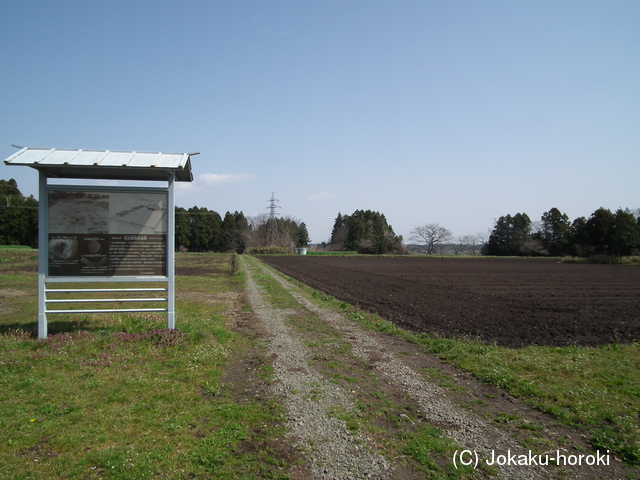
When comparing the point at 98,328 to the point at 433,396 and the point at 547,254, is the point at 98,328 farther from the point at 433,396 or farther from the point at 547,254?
the point at 547,254

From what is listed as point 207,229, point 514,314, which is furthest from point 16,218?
point 514,314

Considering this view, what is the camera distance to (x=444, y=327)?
1112 centimetres

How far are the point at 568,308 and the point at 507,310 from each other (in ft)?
9.45

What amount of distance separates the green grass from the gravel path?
1.28ft

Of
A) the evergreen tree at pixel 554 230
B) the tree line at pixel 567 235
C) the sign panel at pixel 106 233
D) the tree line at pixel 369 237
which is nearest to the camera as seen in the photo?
the sign panel at pixel 106 233

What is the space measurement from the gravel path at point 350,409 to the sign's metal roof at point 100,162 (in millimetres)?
4334

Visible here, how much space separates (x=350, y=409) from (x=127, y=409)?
2.73 metres

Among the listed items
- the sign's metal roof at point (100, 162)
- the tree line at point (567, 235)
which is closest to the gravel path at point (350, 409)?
the sign's metal roof at point (100, 162)

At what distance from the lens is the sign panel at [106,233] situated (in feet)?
26.3

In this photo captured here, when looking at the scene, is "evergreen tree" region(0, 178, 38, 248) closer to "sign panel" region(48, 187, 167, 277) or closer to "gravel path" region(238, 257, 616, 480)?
"sign panel" region(48, 187, 167, 277)

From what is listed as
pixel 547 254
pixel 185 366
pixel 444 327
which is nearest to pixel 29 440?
pixel 185 366

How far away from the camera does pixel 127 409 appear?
482 centimetres

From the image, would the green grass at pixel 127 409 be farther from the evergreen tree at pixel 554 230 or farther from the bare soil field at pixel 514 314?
the evergreen tree at pixel 554 230

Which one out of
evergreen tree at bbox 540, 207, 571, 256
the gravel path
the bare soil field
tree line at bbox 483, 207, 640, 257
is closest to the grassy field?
the gravel path
